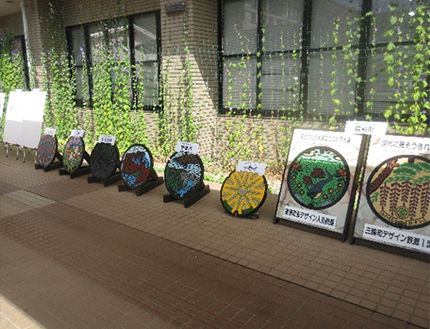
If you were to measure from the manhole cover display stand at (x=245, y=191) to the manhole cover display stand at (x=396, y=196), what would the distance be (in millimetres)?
1285

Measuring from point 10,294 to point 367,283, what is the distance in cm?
320

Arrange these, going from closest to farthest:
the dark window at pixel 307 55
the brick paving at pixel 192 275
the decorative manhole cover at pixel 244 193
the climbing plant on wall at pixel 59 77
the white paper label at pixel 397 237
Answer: the brick paving at pixel 192 275, the white paper label at pixel 397 237, the decorative manhole cover at pixel 244 193, the dark window at pixel 307 55, the climbing plant on wall at pixel 59 77

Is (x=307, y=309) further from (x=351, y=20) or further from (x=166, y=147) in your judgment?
(x=166, y=147)

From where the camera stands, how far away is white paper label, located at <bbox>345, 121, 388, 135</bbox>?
428 cm

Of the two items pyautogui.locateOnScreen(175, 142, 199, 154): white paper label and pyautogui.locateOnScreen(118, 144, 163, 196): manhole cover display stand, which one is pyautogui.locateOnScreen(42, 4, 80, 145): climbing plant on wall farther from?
pyautogui.locateOnScreen(175, 142, 199, 154): white paper label

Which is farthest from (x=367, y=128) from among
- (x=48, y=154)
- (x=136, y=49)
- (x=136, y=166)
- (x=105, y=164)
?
(x=136, y=49)

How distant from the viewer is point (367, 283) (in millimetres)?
3477

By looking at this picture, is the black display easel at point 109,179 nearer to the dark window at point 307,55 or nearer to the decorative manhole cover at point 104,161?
the decorative manhole cover at point 104,161

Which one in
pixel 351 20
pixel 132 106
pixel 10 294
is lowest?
pixel 10 294

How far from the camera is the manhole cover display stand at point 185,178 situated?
5.80 meters

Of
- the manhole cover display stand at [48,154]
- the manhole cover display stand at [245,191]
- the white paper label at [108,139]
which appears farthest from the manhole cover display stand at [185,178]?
the manhole cover display stand at [48,154]

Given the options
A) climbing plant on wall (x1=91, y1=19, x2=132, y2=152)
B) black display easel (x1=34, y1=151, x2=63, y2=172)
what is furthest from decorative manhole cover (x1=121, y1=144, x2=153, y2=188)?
climbing plant on wall (x1=91, y1=19, x2=132, y2=152)

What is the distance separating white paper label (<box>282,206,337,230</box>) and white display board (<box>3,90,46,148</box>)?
6.33m

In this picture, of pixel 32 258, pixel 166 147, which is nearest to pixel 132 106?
pixel 166 147
